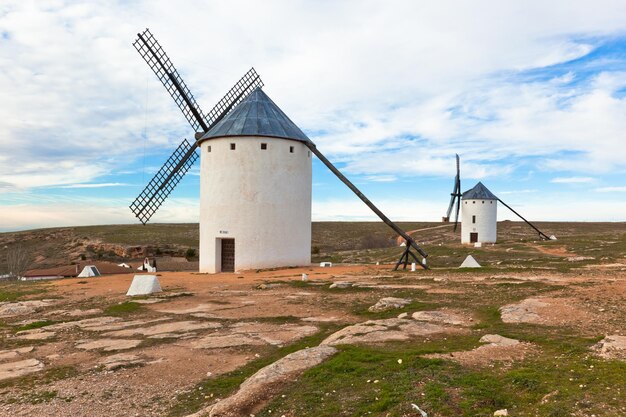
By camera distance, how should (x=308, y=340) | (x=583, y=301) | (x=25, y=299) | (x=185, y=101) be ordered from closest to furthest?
(x=308, y=340) → (x=583, y=301) → (x=25, y=299) → (x=185, y=101)

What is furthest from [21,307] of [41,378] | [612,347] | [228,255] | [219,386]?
[612,347]

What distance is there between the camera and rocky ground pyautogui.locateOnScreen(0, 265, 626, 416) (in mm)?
5973

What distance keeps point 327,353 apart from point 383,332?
6.52ft

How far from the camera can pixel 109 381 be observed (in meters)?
7.61

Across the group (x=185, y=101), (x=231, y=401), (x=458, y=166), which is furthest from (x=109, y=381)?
(x=458, y=166)

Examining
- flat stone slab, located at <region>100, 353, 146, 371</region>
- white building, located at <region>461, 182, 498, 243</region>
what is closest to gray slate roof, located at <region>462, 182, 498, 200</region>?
white building, located at <region>461, 182, 498, 243</region>

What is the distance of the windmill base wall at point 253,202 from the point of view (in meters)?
25.9

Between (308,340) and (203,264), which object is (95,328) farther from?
(203,264)

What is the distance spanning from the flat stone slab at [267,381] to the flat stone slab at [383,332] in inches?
35.0

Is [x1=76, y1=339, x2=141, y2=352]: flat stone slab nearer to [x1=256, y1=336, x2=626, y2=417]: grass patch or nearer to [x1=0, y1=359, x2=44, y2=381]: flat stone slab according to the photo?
[x1=0, y1=359, x2=44, y2=381]: flat stone slab

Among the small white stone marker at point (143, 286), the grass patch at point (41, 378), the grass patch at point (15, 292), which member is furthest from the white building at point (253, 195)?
the grass patch at point (41, 378)

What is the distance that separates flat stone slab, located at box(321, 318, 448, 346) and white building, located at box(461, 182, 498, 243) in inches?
1775

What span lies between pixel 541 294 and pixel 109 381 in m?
11.3

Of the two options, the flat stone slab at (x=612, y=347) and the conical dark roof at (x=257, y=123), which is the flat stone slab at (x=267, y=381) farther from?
the conical dark roof at (x=257, y=123)
